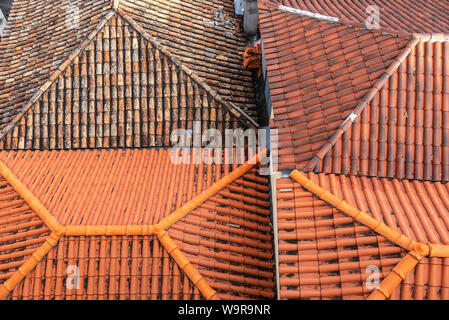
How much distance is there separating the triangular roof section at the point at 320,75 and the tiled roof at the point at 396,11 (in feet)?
4.18

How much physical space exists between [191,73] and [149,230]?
4.71 m

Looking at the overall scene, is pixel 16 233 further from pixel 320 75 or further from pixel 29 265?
pixel 320 75

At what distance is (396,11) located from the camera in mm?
9727

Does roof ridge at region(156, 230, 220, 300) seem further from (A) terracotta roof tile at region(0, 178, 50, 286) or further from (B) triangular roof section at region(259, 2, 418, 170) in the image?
(B) triangular roof section at region(259, 2, 418, 170)

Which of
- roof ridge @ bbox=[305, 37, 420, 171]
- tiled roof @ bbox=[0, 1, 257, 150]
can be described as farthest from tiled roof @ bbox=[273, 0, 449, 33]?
tiled roof @ bbox=[0, 1, 257, 150]

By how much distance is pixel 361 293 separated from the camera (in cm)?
542

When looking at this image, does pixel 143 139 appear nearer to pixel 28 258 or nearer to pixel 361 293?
pixel 28 258

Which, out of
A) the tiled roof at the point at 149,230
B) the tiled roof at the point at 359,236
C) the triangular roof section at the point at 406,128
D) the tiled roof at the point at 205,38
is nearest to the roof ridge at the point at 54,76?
the tiled roof at the point at 205,38

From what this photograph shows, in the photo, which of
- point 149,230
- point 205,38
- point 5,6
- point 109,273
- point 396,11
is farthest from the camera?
point 5,6

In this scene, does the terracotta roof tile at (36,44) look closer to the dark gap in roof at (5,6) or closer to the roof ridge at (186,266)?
the roof ridge at (186,266)

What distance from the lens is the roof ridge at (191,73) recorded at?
926 centimetres

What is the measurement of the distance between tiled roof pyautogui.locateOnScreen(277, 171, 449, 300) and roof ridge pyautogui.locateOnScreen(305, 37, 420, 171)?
1.25 feet

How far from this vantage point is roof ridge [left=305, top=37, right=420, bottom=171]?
6676 mm

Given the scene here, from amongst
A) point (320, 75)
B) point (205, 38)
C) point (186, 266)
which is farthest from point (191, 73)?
point (186, 266)
